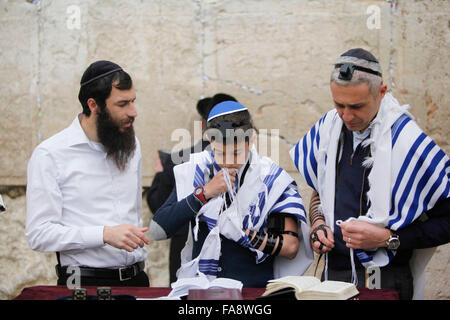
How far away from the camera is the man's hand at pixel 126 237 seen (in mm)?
3055

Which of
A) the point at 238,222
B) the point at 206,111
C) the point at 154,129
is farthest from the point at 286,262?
the point at 154,129

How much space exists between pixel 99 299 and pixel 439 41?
3.64 m

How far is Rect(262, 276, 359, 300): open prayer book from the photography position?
2496 millimetres

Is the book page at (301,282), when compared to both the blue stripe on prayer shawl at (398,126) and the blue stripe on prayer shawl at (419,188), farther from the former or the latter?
the blue stripe on prayer shawl at (398,126)

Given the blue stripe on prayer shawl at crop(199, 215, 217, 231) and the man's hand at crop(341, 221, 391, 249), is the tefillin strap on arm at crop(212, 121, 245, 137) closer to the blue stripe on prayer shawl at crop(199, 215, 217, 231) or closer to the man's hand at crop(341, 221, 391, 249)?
the blue stripe on prayer shawl at crop(199, 215, 217, 231)

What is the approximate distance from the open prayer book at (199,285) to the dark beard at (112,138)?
0.92 metres

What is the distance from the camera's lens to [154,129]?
5.08 meters

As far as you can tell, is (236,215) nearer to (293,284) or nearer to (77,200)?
(293,284)

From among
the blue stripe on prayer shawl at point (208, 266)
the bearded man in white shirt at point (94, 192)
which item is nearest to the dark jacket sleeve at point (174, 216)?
the bearded man in white shirt at point (94, 192)

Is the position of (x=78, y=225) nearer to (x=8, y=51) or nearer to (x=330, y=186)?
(x=330, y=186)

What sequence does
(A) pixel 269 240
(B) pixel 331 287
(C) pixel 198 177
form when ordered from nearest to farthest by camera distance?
(B) pixel 331 287 < (A) pixel 269 240 < (C) pixel 198 177

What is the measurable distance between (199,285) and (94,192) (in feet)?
2.99

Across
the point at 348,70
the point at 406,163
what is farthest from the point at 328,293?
the point at 348,70

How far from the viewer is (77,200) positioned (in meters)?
3.30
